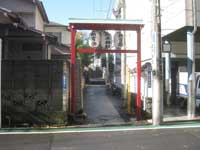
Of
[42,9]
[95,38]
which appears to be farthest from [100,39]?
[42,9]

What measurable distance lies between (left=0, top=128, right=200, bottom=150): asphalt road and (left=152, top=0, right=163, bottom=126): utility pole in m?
1.47

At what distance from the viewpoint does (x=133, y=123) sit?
16.0m

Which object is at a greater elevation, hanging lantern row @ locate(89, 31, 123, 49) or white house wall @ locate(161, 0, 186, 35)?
white house wall @ locate(161, 0, 186, 35)

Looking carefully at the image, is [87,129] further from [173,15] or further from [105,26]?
[173,15]

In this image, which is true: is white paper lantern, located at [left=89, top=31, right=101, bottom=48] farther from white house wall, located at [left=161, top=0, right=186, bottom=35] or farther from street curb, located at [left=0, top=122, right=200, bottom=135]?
street curb, located at [left=0, top=122, right=200, bottom=135]

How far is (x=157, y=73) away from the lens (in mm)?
15359

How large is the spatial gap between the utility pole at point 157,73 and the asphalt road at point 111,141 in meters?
1.47

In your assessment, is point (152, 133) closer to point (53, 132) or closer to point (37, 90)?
point (53, 132)

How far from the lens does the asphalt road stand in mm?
10969

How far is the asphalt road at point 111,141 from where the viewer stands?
10969mm

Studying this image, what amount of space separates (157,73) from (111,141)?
4402mm

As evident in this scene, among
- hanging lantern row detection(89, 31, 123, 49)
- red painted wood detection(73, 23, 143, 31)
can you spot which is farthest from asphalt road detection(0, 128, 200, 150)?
hanging lantern row detection(89, 31, 123, 49)

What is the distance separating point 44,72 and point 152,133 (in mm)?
5238

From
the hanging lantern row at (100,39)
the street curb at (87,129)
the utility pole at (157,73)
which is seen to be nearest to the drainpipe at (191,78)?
the street curb at (87,129)
